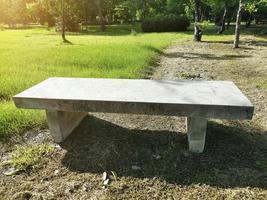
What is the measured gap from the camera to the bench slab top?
330 centimetres

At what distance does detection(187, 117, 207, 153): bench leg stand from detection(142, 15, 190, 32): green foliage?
980 inches

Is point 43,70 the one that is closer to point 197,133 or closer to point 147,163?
point 147,163

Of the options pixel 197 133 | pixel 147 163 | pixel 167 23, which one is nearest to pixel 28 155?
pixel 147 163

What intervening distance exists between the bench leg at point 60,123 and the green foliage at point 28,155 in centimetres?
19

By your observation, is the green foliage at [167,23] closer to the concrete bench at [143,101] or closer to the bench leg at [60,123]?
the concrete bench at [143,101]

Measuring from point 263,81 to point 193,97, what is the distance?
4.58m

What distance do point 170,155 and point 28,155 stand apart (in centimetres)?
181

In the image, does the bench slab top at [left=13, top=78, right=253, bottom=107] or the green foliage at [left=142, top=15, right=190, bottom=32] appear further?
the green foliage at [left=142, top=15, right=190, bottom=32]

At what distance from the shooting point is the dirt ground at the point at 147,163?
295 centimetres

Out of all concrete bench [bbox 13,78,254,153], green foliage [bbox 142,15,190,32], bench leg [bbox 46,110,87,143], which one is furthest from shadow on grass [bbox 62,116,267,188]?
green foliage [bbox 142,15,190,32]

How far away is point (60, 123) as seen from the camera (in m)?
3.86

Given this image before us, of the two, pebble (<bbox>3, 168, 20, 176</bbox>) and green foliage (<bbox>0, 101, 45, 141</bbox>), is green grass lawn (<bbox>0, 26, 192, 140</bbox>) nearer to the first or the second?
green foliage (<bbox>0, 101, 45, 141</bbox>)

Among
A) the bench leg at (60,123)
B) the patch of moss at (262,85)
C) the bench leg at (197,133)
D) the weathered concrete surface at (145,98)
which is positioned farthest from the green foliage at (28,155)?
the patch of moss at (262,85)

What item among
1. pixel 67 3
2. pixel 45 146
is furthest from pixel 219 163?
pixel 67 3
